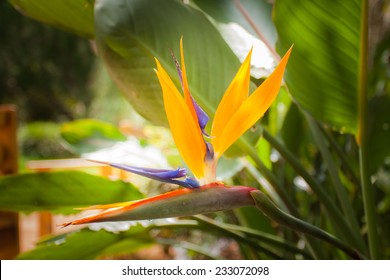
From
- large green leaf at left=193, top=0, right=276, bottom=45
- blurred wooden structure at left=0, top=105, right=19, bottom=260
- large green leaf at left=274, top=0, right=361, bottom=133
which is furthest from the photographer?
blurred wooden structure at left=0, top=105, right=19, bottom=260

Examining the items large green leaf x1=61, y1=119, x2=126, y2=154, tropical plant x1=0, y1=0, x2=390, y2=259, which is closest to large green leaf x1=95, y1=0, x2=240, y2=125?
tropical plant x1=0, y1=0, x2=390, y2=259

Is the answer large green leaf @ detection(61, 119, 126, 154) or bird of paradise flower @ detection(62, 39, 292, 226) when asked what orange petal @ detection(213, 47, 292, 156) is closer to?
bird of paradise flower @ detection(62, 39, 292, 226)

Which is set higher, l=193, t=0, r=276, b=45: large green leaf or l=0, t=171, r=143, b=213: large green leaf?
l=193, t=0, r=276, b=45: large green leaf

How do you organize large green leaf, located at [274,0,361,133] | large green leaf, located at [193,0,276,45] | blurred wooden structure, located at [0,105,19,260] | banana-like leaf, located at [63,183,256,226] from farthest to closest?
1. blurred wooden structure, located at [0,105,19,260]
2. large green leaf, located at [193,0,276,45]
3. large green leaf, located at [274,0,361,133]
4. banana-like leaf, located at [63,183,256,226]

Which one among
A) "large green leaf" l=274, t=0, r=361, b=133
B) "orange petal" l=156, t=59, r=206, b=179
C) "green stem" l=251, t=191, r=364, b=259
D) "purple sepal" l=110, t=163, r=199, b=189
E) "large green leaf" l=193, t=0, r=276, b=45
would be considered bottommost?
"green stem" l=251, t=191, r=364, b=259

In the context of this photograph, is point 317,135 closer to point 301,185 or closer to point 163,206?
point 301,185
